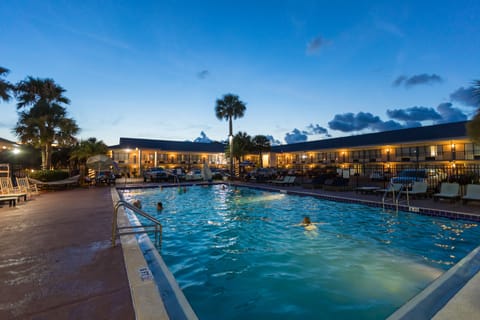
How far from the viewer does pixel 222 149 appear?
4653 cm

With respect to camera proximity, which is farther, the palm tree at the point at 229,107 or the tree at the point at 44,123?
the palm tree at the point at 229,107

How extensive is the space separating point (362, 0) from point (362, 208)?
15.0 meters

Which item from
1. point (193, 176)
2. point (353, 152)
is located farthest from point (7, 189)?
point (353, 152)

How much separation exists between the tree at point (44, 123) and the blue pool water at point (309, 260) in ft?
48.2

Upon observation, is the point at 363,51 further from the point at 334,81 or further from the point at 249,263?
the point at 249,263

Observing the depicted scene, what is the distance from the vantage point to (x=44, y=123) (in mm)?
17359

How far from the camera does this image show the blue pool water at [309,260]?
360 centimetres

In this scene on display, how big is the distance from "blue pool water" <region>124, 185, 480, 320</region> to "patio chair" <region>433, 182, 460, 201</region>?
2307 mm

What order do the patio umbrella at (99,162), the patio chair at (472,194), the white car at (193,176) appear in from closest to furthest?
the patio chair at (472,194), the patio umbrella at (99,162), the white car at (193,176)

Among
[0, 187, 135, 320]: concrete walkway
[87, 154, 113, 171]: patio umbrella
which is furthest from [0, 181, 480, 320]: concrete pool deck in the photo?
[87, 154, 113, 171]: patio umbrella

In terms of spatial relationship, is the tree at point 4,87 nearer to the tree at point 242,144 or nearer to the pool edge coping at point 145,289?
the pool edge coping at point 145,289

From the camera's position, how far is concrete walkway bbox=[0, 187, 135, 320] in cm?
248

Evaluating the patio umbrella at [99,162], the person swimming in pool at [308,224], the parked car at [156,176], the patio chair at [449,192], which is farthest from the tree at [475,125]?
the parked car at [156,176]

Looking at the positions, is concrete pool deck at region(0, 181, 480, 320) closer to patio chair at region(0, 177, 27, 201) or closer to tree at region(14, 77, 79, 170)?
patio chair at region(0, 177, 27, 201)
